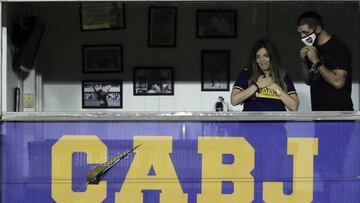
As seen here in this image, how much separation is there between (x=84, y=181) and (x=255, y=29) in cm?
204

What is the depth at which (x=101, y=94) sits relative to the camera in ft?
18.5

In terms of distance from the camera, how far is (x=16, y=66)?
4.76m

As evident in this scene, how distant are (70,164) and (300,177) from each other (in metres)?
1.57

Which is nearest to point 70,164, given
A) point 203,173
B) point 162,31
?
point 203,173

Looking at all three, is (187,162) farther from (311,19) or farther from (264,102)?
(311,19)

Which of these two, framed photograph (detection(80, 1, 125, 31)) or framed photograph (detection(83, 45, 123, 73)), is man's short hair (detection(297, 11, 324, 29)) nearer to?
framed photograph (detection(80, 1, 125, 31))

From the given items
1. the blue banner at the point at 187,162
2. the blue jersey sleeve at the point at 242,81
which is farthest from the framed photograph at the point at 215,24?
the blue banner at the point at 187,162

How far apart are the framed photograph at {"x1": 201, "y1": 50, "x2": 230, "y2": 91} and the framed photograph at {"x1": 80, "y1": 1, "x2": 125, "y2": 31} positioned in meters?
0.81

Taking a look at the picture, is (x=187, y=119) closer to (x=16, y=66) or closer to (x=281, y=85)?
(x=281, y=85)

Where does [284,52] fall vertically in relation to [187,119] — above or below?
above

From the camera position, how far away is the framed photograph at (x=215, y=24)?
5578mm

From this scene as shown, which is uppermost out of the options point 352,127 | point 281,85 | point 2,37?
point 2,37

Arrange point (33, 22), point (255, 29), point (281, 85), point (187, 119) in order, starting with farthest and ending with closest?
point (255, 29), point (33, 22), point (281, 85), point (187, 119)

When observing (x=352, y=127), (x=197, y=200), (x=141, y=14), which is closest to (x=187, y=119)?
(x=197, y=200)
